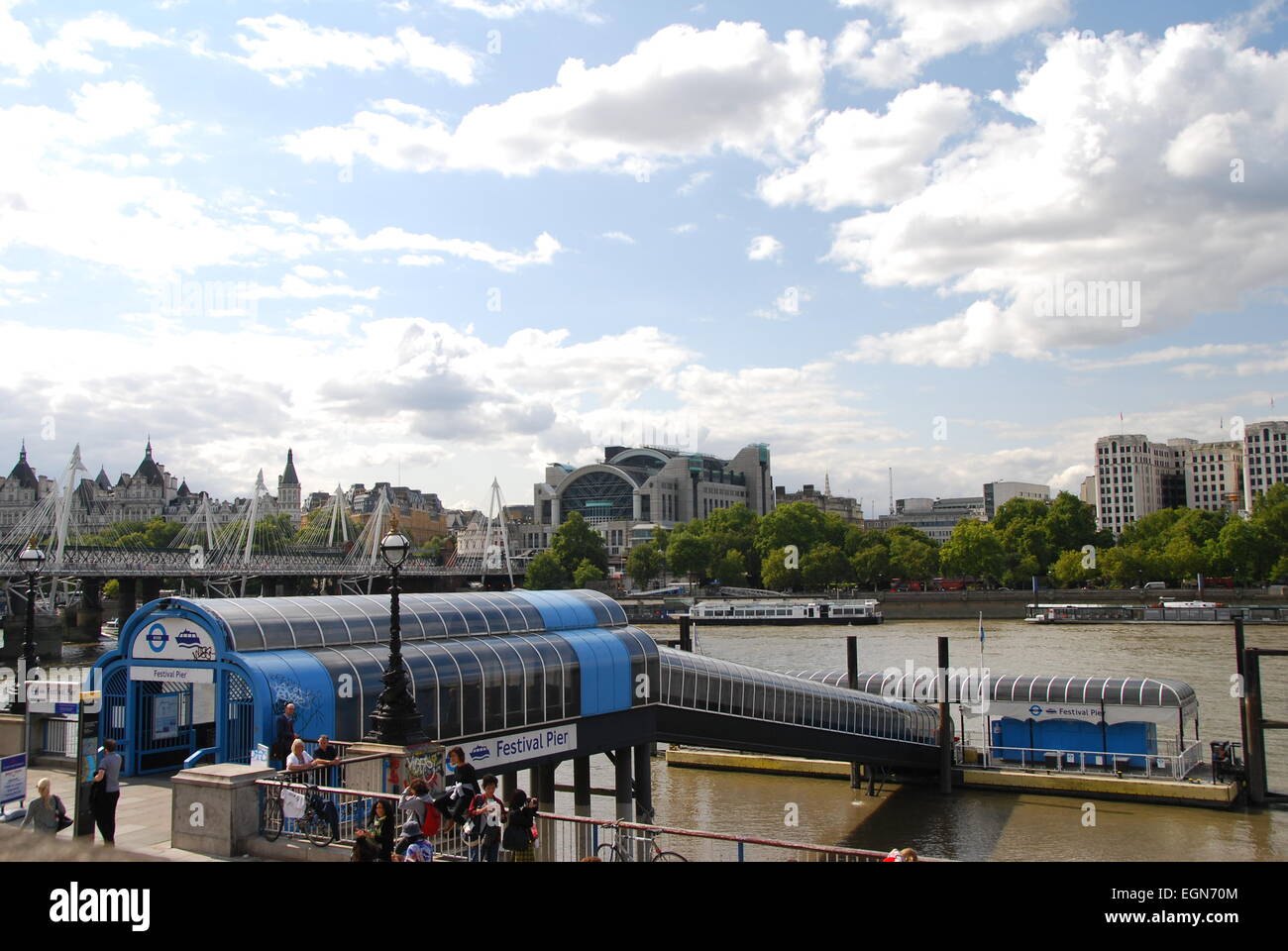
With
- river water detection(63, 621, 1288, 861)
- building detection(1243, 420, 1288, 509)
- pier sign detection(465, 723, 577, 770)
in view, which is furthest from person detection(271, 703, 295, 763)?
building detection(1243, 420, 1288, 509)

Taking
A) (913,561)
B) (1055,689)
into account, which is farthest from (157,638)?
(913,561)

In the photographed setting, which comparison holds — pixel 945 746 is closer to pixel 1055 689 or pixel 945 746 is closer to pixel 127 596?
pixel 1055 689

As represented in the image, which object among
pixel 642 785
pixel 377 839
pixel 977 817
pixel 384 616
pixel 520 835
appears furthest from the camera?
pixel 977 817

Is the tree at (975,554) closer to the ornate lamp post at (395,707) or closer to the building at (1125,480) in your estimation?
the building at (1125,480)

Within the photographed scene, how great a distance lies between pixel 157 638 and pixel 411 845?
814 cm

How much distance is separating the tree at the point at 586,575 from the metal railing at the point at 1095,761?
108 metres

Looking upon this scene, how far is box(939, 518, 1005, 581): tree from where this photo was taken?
126m

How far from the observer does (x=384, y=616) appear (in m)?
17.8

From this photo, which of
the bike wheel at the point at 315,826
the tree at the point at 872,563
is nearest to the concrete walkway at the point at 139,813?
the bike wheel at the point at 315,826

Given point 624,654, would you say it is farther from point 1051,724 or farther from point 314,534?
point 314,534

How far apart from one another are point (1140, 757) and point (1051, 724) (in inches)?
101

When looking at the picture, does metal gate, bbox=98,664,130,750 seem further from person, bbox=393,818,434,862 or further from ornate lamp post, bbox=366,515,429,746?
person, bbox=393,818,434,862

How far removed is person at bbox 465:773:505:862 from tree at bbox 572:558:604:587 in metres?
130
